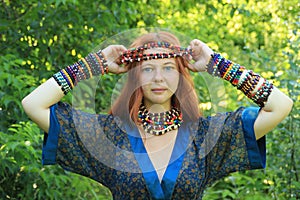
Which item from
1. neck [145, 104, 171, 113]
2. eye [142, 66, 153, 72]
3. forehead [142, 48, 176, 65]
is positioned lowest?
→ neck [145, 104, 171, 113]

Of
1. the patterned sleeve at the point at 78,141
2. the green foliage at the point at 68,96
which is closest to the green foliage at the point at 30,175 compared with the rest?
the green foliage at the point at 68,96

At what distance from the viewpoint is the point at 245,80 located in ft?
8.22

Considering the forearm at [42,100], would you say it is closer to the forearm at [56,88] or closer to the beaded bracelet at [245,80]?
the forearm at [56,88]

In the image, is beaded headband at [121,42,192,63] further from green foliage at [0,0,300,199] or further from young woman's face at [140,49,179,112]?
green foliage at [0,0,300,199]

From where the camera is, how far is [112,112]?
8.68ft

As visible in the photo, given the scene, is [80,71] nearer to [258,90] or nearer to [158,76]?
[158,76]

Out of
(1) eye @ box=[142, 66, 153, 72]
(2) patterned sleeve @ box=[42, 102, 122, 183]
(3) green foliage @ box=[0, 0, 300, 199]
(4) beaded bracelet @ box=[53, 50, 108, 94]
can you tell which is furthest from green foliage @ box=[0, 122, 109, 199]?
(1) eye @ box=[142, 66, 153, 72]

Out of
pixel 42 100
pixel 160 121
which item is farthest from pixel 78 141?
pixel 160 121

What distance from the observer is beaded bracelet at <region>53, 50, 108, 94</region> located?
2.54 m

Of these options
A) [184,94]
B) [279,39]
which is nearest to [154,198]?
[184,94]

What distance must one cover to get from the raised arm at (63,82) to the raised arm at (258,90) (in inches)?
12.2

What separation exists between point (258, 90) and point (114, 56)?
20.5 inches

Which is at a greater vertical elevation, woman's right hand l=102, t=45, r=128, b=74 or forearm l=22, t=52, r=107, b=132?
woman's right hand l=102, t=45, r=128, b=74

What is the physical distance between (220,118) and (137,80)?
324 mm
